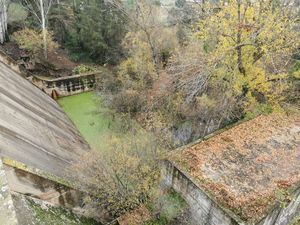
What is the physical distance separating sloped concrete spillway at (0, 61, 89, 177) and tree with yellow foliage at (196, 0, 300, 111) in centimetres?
773

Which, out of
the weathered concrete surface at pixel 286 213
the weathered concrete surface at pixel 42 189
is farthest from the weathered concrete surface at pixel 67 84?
the weathered concrete surface at pixel 286 213

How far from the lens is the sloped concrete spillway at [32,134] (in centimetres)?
931

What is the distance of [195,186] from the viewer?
9.66m

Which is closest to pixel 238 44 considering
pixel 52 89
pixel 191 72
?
pixel 191 72

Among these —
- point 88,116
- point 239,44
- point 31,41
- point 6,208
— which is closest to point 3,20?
point 31,41

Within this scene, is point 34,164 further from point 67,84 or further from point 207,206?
point 67,84

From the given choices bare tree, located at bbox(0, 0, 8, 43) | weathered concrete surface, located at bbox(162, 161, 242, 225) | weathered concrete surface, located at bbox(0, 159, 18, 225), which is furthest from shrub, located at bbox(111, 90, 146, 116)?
bare tree, located at bbox(0, 0, 8, 43)

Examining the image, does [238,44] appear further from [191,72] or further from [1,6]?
[1,6]

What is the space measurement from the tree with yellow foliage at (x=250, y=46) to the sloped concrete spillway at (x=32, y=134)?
773 centimetres

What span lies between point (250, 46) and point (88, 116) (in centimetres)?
1064

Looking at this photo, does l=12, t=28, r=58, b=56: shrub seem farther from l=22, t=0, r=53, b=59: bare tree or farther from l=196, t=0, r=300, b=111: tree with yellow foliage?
l=196, t=0, r=300, b=111: tree with yellow foliage

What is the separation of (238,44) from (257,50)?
129 centimetres

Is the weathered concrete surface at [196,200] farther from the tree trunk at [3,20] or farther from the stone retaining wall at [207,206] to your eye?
the tree trunk at [3,20]

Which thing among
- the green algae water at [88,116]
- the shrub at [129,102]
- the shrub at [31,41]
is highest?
the shrub at [31,41]
